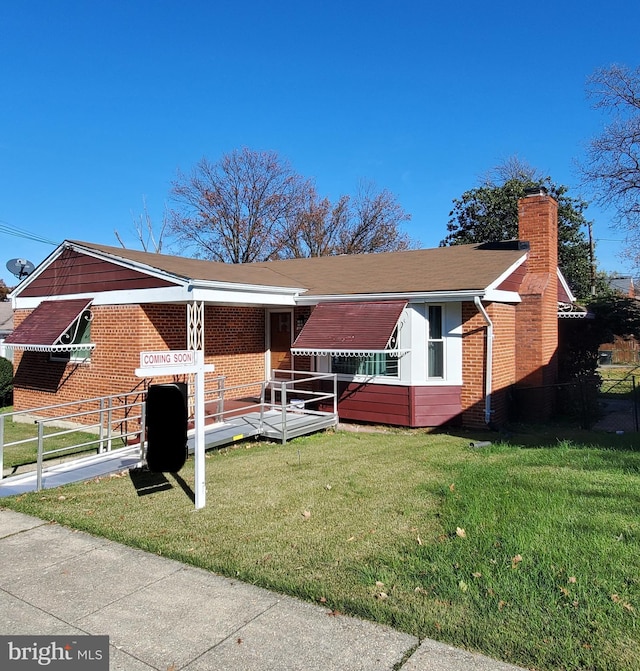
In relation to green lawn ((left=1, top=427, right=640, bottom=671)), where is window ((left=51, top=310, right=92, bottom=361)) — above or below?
above

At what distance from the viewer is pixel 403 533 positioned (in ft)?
17.4

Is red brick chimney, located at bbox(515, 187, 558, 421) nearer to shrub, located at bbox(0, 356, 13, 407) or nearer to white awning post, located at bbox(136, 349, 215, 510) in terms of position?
white awning post, located at bbox(136, 349, 215, 510)

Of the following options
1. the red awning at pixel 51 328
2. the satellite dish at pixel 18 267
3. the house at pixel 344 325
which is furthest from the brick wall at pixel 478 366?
the satellite dish at pixel 18 267

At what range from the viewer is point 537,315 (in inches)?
491

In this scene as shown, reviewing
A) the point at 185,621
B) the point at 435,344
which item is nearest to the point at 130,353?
the point at 435,344

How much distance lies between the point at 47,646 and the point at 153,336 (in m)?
8.19

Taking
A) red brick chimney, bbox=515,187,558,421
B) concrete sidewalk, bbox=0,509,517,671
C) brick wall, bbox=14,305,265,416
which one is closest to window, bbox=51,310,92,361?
brick wall, bbox=14,305,265,416

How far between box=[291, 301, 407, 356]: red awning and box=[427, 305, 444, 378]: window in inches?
33.8

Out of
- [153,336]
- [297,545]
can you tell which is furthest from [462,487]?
[153,336]

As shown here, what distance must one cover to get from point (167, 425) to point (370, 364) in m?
6.22

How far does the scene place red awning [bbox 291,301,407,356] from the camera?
33.7ft

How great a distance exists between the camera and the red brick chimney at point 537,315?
12.2 metres

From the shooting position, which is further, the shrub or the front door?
the shrub

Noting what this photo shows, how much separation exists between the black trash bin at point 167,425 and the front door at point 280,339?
6.98 meters
